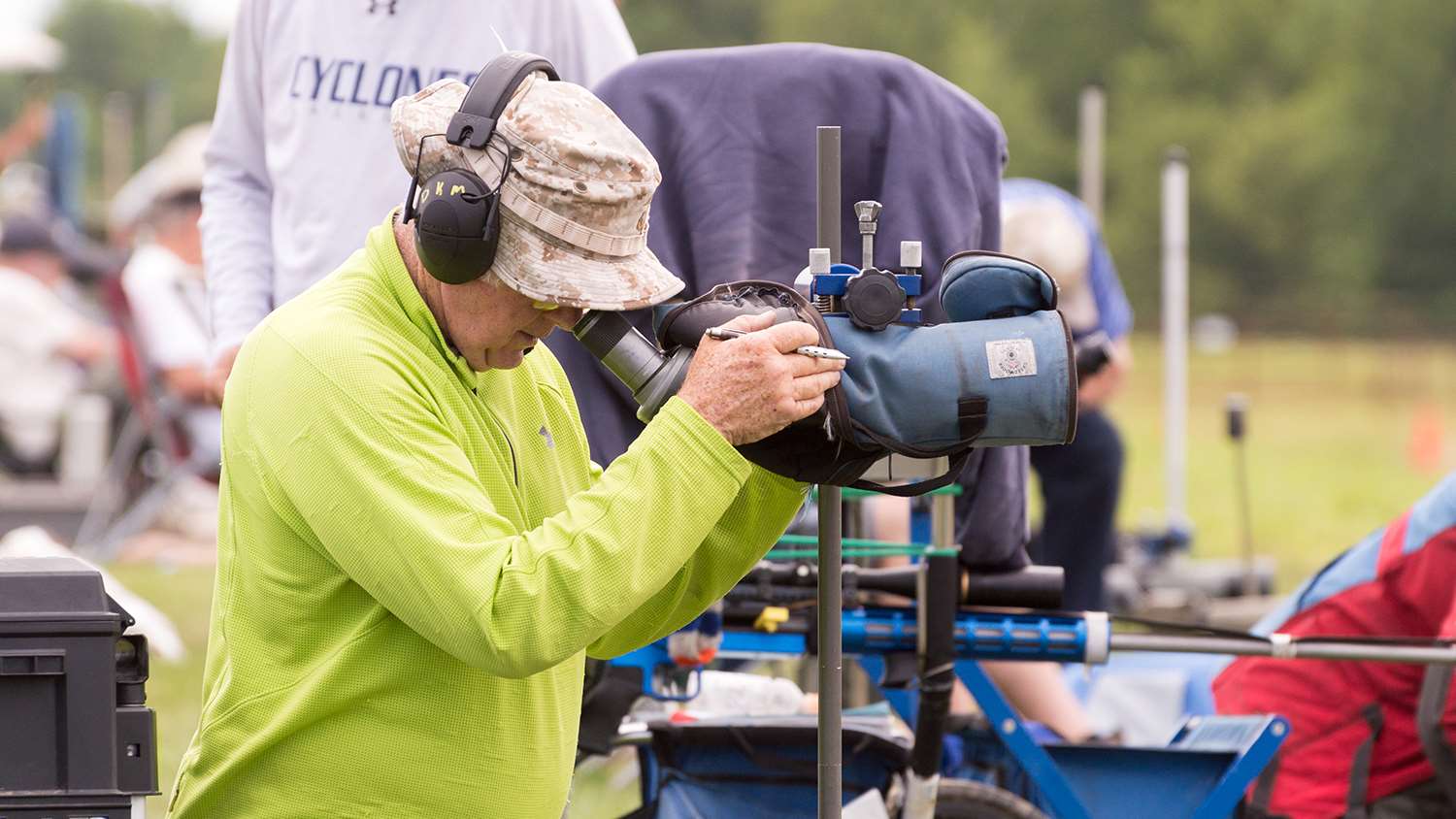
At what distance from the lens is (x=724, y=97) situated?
3285 millimetres

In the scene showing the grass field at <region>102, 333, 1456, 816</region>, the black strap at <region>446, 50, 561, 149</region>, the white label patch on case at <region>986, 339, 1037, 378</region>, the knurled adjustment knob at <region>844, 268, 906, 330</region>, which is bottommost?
the grass field at <region>102, 333, 1456, 816</region>

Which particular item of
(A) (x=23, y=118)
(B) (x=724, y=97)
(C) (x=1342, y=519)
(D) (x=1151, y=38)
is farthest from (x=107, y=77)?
(B) (x=724, y=97)

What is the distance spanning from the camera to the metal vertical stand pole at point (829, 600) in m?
2.28

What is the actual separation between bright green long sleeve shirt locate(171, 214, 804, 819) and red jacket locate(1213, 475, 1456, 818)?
1.91 m

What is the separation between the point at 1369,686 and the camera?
3779 millimetres

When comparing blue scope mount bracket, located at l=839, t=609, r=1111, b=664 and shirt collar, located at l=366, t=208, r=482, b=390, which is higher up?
shirt collar, located at l=366, t=208, r=482, b=390

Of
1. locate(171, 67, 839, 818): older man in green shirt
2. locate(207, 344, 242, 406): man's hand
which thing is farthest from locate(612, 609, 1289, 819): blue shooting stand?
locate(171, 67, 839, 818): older man in green shirt

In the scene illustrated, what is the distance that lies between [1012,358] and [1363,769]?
2.02 m

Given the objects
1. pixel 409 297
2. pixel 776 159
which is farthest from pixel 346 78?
pixel 409 297

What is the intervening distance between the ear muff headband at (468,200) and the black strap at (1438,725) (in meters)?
2.31

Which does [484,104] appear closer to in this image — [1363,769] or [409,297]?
[409,297]

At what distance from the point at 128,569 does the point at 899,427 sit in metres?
8.10

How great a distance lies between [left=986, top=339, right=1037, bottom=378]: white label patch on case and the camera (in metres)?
2.14

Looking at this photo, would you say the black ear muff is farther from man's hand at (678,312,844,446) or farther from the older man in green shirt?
man's hand at (678,312,844,446)
